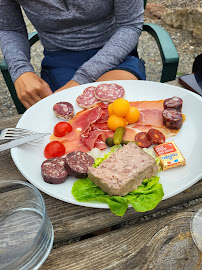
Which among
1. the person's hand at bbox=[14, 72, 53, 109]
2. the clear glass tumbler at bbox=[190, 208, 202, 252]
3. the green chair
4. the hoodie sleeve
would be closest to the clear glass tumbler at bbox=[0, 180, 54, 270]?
the clear glass tumbler at bbox=[190, 208, 202, 252]

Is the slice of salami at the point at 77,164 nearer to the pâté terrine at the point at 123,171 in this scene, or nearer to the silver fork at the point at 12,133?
the pâté terrine at the point at 123,171

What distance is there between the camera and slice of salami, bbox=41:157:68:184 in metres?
Answer: 0.95

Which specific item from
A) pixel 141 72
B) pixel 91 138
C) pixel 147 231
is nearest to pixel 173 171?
pixel 147 231

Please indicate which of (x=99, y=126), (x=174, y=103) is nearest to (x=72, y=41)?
(x=99, y=126)

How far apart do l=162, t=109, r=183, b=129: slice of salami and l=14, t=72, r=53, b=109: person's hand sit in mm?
770

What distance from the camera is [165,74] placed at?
1779mm

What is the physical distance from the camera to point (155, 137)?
114 centimetres

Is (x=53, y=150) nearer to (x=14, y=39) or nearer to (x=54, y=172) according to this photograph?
(x=54, y=172)

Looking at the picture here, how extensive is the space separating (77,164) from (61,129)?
1.05 feet

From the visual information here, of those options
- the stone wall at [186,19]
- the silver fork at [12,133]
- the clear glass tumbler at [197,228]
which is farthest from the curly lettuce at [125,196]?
the stone wall at [186,19]

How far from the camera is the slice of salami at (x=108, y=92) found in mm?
1394

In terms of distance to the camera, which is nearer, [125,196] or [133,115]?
[125,196]

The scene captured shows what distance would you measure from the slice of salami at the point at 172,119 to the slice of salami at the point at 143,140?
12cm

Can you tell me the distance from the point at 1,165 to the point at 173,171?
68cm
